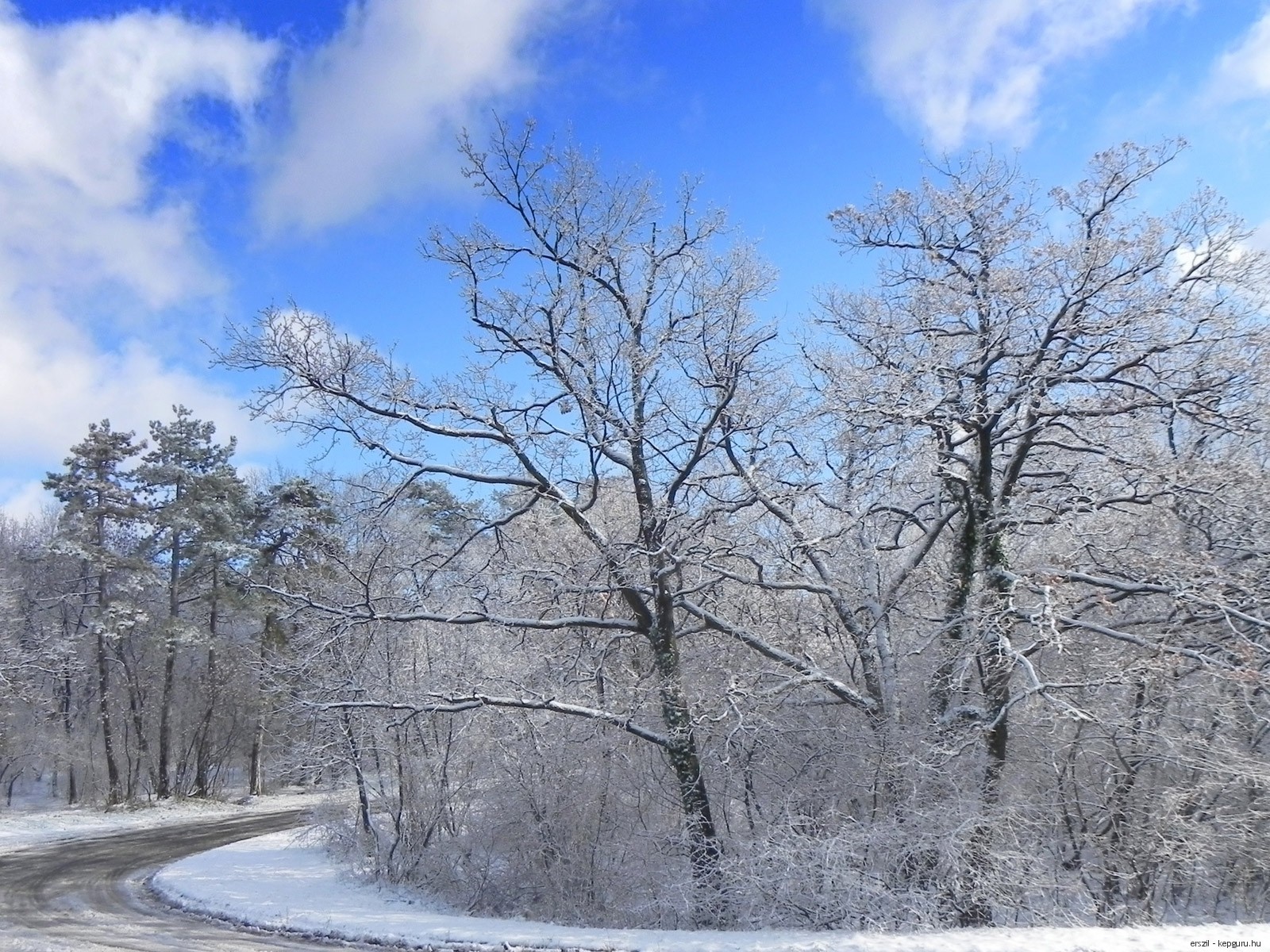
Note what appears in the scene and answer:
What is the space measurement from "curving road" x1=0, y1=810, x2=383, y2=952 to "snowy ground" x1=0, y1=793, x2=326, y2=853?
167 centimetres

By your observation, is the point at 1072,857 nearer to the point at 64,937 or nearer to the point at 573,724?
the point at 573,724

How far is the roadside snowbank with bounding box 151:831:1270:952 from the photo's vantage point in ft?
25.4

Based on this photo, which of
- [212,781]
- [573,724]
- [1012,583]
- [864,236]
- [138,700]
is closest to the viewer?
[1012,583]

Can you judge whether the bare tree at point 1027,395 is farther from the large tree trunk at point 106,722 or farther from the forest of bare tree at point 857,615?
the large tree trunk at point 106,722

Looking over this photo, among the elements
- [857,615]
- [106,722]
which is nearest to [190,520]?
[106,722]

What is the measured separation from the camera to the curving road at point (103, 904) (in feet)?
33.7

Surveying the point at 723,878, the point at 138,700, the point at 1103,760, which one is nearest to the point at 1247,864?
the point at 1103,760

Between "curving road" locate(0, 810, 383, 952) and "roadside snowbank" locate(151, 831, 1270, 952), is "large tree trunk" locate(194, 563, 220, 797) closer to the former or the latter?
"curving road" locate(0, 810, 383, 952)

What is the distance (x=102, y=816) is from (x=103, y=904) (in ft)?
59.1

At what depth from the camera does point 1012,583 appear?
33.6 feet

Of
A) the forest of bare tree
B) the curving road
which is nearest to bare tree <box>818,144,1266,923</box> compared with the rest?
the forest of bare tree

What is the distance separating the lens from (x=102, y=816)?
28062 millimetres

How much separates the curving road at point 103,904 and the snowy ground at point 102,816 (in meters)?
1.67

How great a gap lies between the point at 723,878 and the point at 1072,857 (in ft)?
14.6
